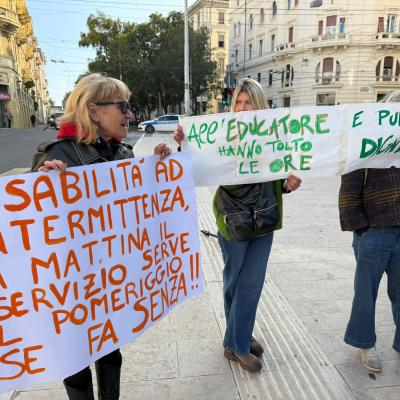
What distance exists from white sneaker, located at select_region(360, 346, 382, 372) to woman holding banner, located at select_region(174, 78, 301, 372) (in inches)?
27.1

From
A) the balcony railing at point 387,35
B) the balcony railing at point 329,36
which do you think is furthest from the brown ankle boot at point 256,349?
the balcony railing at point 387,35

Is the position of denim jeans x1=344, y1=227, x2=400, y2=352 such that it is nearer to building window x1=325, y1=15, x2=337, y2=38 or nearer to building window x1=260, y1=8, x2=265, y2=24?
building window x1=325, y1=15, x2=337, y2=38

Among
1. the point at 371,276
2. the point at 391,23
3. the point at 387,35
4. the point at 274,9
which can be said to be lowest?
the point at 371,276

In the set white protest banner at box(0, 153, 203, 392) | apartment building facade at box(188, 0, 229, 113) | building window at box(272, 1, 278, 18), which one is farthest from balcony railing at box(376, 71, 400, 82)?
white protest banner at box(0, 153, 203, 392)

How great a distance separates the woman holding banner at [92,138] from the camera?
1796 millimetres

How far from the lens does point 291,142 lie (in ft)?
7.91

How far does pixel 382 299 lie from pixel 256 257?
1725mm

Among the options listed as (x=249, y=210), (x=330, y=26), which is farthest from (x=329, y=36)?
(x=249, y=210)

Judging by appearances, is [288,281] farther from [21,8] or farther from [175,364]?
[21,8]

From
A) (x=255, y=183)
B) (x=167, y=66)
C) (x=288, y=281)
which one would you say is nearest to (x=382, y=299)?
(x=288, y=281)

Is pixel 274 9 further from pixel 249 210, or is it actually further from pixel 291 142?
pixel 249 210

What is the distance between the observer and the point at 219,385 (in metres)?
2.36

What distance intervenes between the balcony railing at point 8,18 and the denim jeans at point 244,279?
3956 cm

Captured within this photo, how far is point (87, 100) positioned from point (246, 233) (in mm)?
1117
